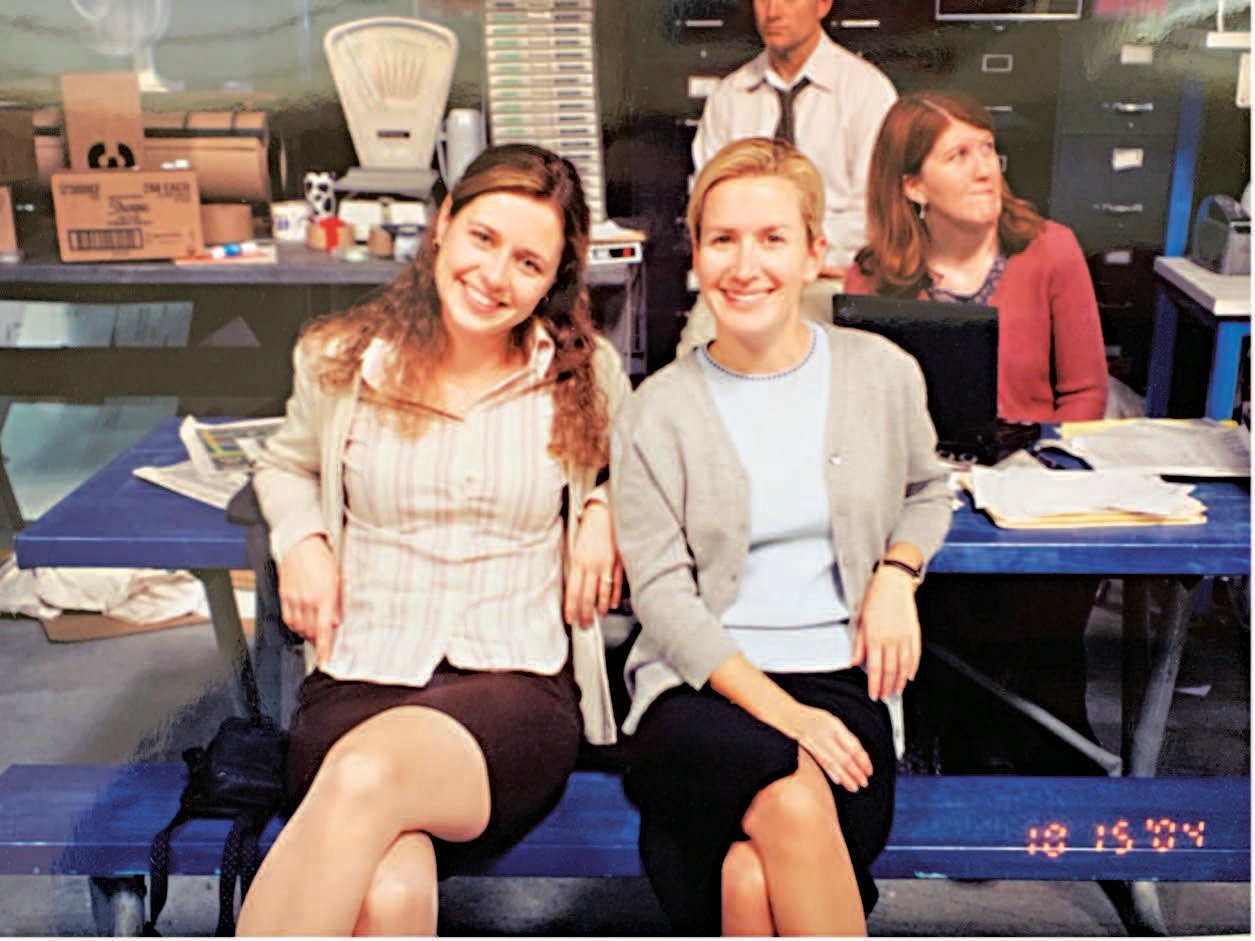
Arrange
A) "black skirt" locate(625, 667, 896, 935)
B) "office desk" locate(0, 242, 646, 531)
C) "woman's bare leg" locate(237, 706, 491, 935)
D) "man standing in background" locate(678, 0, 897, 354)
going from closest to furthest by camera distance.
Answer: "woman's bare leg" locate(237, 706, 491, 935) → "black skirt" locate(625, 667, 896, 935) → "man standing in background" locate(678, 0, 897, 354) → "office desk" locate(0, 242, 646, 531)

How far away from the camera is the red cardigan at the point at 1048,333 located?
196cm

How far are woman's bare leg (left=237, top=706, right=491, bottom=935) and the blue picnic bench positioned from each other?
0.19 meters

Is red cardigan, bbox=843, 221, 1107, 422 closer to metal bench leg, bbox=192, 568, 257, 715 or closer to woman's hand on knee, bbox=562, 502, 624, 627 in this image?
woman's hand on knee, bbox=562, 502, 624, 627

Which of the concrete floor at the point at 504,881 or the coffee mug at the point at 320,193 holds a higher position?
the coffee mug at the point at 320,193

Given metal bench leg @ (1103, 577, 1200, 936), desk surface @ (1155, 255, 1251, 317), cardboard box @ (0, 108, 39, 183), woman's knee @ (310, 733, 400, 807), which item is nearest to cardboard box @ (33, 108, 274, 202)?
cardboard box @ (0, 108, 39, 183)

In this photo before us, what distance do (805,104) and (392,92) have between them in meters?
0.53

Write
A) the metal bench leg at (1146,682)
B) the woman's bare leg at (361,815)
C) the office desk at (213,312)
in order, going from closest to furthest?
the woman's bare leg at (361,815)
the office desk at (213,312)
the metal bench leg at (1146,682)

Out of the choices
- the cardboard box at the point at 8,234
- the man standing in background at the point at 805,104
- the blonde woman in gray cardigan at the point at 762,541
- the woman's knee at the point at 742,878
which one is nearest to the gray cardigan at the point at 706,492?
the blonde woman in gray cardigan at the point at 762,541

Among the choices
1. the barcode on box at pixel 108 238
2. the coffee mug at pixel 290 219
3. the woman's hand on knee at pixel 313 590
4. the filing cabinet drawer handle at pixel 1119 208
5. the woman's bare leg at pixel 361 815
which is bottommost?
the woman's bare leg at pixel 361 815

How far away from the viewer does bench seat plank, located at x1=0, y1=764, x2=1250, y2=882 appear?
1895 millimetres

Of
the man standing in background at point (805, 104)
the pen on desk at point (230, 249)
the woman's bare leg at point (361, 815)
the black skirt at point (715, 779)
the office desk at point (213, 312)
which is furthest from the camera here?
the pen on desk at point (230, 249)

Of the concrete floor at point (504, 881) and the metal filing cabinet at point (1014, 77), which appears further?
the concrete floor at point (504, 881)

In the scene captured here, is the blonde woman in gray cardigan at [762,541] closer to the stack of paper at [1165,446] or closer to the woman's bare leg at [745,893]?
the woman's bare leg at [745,893]

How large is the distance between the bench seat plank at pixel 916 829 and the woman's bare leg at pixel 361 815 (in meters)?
0.20
